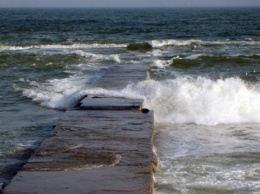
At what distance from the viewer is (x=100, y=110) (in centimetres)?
943

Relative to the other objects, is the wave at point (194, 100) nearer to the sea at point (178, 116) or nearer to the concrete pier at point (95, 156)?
the sea at point (178, 116)

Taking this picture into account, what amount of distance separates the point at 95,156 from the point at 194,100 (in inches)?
192

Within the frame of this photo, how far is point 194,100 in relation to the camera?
36.6 feet

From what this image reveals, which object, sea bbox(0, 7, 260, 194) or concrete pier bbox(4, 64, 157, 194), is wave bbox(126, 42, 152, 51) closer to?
sea bbox(0, 7, 260, 194)

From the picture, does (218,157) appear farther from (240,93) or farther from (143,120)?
(240,93)

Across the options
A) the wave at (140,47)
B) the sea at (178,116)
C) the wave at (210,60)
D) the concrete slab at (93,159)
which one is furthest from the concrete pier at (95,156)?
the wave at (140,47)

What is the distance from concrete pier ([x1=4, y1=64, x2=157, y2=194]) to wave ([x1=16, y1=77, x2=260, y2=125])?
4.65 feet

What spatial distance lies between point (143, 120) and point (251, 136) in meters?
1.96

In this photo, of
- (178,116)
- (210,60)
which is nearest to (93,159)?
(178,116)

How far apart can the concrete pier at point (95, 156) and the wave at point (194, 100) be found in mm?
1418

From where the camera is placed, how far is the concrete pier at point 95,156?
561 cm

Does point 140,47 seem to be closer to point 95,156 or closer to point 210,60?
point 210,60

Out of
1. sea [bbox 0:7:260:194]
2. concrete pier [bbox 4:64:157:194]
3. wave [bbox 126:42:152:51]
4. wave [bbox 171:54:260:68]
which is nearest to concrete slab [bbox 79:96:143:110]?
concrete pier [bbox 4:64:157:194]

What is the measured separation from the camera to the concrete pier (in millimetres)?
5613
